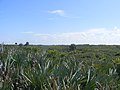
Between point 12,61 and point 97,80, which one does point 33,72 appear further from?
point 12,61

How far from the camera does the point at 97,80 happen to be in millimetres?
8172

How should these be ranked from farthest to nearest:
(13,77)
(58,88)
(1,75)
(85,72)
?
(85,72)
(13,77)
(1,75)
(58,88)

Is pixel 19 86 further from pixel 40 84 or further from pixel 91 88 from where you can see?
pixel 91 88

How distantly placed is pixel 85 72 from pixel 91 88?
1794 millimetres

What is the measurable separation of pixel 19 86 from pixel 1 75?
46 cm

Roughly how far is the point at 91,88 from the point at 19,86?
5.13 feet

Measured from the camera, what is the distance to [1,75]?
7375 mm

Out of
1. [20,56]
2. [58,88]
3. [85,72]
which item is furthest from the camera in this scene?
[20,56]

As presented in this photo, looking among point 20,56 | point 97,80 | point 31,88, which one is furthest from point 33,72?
point 20,56

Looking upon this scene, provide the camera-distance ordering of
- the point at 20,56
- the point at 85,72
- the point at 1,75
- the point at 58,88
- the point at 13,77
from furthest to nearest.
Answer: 1. the point at 20,56
2. the point at 85,72
3. the point at 13,77
4. the point at 1,75
5. the point at 58,88

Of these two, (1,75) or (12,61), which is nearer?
(1,75)

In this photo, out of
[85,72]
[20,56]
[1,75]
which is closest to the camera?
[1,75]

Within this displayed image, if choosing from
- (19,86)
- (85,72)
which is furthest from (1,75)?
(85,72)

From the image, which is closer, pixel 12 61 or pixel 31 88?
pixel 31 88
